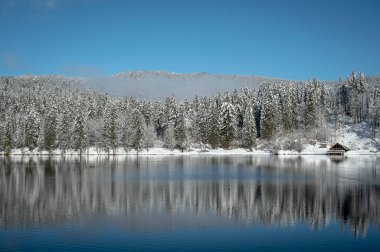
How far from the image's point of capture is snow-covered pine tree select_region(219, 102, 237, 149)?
423ft

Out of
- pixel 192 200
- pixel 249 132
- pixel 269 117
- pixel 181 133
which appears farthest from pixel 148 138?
pixel 192 200

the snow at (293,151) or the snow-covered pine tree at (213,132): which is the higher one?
the snow-covered pine tree at (213,132)

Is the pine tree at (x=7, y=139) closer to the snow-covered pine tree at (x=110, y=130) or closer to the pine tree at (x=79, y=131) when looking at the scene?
the pine tree at (x=79, y=131)

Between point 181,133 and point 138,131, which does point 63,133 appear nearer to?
point 138,131

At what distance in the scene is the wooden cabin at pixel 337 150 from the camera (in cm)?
12300

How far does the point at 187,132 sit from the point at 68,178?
3057 inches

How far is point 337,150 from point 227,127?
34564 millimetres

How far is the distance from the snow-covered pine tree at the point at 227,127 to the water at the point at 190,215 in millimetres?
74109

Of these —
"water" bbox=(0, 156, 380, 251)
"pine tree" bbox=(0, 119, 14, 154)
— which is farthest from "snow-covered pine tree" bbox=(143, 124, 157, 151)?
"water" bbox=(0, 156, 380, 251)

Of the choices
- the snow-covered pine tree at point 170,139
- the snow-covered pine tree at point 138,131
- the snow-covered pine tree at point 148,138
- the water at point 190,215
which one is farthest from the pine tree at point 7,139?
the water at point 190,215

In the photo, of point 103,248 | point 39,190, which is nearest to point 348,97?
point 39,190

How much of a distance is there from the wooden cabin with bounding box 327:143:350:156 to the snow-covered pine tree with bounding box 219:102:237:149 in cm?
3020

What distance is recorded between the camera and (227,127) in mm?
128750

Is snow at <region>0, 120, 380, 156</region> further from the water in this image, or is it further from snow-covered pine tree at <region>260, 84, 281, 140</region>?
the water
